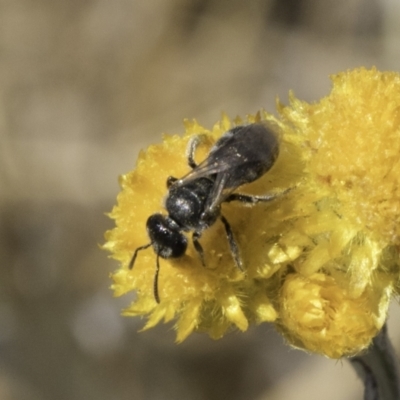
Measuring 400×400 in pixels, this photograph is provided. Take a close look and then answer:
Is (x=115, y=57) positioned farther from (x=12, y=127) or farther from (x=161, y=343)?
(x=161, y=343)

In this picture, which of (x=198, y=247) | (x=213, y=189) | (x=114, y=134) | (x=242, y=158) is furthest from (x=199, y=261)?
(x=114, y=134)

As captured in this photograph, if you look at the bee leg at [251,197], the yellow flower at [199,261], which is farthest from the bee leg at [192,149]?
the bee leg at [251,197]

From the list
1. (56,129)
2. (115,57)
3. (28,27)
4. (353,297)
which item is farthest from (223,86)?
(353,297)

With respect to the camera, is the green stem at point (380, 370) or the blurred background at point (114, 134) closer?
the green stem at point (380, 370)

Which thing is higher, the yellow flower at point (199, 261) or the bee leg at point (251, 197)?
the bee leg at point (251, 197)

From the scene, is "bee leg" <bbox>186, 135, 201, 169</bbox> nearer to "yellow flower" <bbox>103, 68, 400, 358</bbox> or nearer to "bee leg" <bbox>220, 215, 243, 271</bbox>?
"yellow flower" <bbox>103, 68, 400, 358</bbox>

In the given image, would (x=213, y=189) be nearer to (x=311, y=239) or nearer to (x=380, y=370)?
(x=311, y=239)

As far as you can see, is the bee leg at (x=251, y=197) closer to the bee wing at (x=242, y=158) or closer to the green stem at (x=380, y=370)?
the bee wing at (x=242, y=158)
